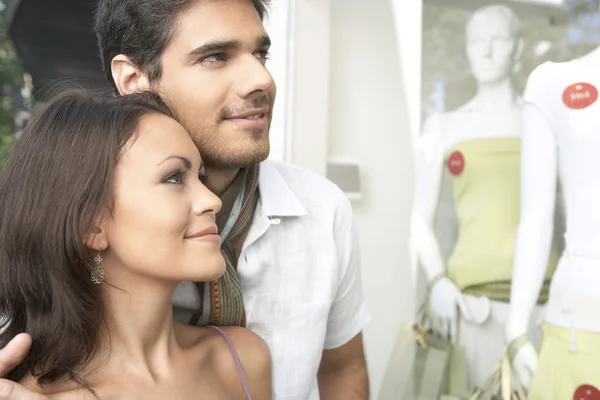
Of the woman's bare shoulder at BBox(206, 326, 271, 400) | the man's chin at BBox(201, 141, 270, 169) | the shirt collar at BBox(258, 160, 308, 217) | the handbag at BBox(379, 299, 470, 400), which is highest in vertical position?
the man's chin at BBox(201, 141, 270, 169)

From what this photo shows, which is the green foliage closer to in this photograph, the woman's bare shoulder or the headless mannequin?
the headless mannequin

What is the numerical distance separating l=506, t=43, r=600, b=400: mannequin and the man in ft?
1.57

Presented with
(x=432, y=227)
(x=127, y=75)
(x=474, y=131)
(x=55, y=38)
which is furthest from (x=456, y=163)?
(x=55, y=38)

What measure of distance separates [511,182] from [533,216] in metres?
0.14

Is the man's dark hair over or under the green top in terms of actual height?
over

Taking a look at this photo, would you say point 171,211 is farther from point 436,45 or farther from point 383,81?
point 383,81

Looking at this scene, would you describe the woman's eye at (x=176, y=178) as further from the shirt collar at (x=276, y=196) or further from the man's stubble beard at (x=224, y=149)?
the shirt collar at (x=276, y=196)

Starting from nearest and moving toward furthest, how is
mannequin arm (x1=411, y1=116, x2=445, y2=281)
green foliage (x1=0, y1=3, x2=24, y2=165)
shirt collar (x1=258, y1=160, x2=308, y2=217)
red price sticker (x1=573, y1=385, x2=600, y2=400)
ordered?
1. red price sticker (x1=573, y1=385, x2=600, y2=400)
2. shirt collar (x1=258, y1=160, x2=308, y2=217)
3. mannequin arm (x1=411, y1=116, x2=445, y2=281)
4. green foliage (x1=0, y1=3, x2=24, y2=165)

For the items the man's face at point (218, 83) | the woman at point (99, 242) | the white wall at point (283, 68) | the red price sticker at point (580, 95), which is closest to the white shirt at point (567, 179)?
the red price sticker at point (580, 95)

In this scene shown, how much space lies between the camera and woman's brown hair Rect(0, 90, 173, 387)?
46.1 inches

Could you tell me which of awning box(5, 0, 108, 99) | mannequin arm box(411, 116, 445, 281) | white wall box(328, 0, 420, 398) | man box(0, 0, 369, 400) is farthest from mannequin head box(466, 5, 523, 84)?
awning box(5, 0, 108, 99)

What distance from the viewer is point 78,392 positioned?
1.17 meters

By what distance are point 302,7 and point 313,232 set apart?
1.17 metres

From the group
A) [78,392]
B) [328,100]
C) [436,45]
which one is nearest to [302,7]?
[328,100]
